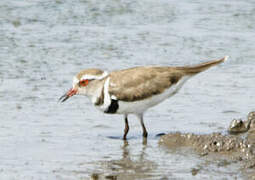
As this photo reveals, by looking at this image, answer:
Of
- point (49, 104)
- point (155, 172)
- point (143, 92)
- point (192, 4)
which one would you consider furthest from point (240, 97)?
point (192, 4)

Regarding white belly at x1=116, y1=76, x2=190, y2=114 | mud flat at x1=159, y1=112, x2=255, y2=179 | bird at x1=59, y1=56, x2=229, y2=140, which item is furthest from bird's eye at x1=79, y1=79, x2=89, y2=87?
mud flat at x1=159, y1=112, x2=255, y2=179

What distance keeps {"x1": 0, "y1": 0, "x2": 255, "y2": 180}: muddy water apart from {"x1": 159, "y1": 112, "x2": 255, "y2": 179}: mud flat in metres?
0.12

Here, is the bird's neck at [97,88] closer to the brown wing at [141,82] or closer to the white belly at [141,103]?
the brown wing at [141,82]

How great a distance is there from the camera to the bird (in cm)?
817

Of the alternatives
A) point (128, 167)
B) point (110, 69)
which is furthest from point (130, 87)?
point (110, 69)

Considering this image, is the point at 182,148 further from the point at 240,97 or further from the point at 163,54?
the point at 163,54

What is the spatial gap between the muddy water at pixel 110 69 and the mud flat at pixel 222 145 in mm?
118

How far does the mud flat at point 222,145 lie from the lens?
6953 mm

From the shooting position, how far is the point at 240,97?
9.80 meters

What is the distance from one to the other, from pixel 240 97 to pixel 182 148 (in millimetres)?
2507

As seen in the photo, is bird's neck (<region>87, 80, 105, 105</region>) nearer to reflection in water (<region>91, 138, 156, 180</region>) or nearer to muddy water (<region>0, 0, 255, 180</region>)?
muddy water (<region>0, 0, 255, 180</region>)

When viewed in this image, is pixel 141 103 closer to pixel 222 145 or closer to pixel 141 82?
pixel 141 82

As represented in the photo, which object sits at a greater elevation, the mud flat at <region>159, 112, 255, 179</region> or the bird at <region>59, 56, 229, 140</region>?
the bird at <region>59, 56, 229, 140</region>

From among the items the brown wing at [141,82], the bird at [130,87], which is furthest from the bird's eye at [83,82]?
the brown wing at [141,82]
